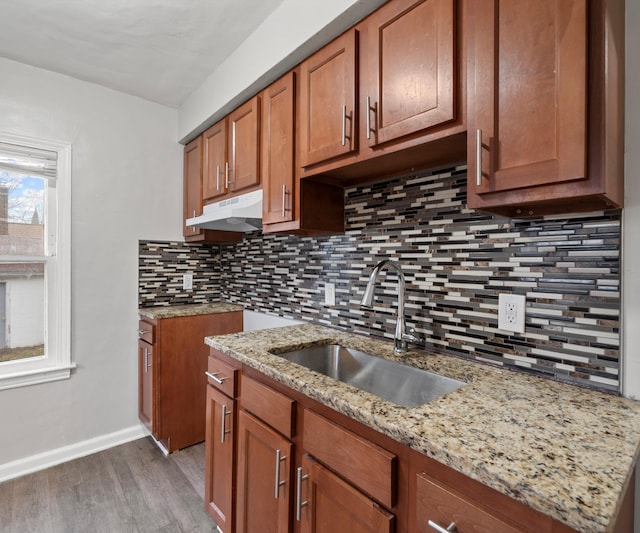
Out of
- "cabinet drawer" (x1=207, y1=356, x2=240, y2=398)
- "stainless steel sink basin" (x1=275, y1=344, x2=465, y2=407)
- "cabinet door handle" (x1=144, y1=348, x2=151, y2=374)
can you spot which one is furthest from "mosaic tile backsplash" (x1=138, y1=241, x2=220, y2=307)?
"stainless steel sink basin" (x1=275, y1=344, x2=465, y2=407)

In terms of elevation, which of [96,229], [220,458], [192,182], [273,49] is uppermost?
[273,49]

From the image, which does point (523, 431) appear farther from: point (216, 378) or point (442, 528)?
point (216, 378)

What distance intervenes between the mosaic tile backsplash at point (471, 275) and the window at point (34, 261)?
158 centimetres

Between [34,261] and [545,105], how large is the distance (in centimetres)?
280

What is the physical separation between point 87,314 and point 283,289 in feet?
4.52

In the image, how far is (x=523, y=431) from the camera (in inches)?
30.3

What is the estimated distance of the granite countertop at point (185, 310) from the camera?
2.34 meters

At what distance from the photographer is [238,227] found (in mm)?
2410

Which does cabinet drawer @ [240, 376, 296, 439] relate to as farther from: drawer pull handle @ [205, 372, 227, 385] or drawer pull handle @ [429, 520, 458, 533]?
drawer pull handle @ [429, 520, 458, 533]

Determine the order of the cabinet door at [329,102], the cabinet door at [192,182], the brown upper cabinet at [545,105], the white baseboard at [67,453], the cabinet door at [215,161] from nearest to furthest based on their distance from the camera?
the brown upper cabinet at [545,105], the cabinet door at [329,102], the white baseboard at [67,453], the cabinet door at [215,161], the cabinet door at [192,182]

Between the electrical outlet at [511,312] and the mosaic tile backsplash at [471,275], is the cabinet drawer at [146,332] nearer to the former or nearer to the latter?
the mosaic tile backsplash at [471,275]

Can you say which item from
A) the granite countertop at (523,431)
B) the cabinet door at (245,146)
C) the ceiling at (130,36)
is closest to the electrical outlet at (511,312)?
the granite countertop at (523,431)

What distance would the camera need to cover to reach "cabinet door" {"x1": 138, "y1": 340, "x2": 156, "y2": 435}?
2.34 meters

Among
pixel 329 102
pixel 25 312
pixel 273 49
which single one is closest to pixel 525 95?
pixel 329 102
